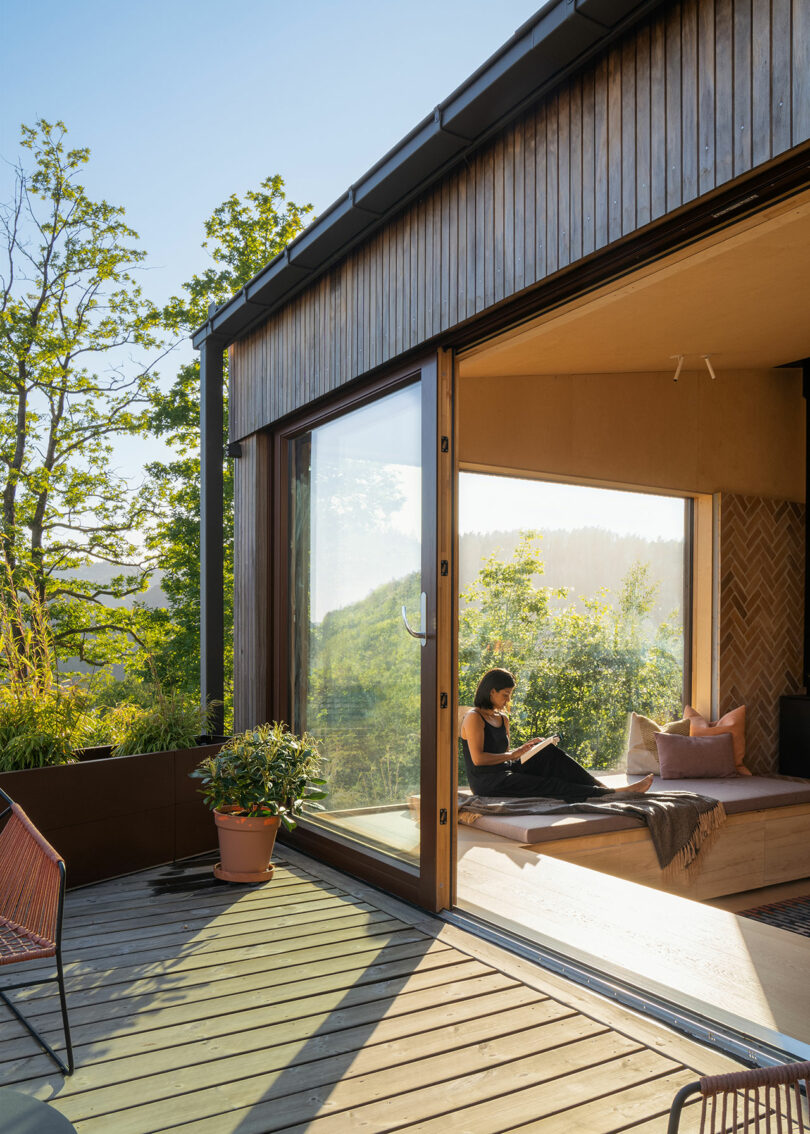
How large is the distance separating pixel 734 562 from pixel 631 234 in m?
5.04

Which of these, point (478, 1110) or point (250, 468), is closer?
point (478, 1110)

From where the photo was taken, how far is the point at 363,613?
4.43 metres

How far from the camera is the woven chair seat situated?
2.21 metres

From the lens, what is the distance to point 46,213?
1246cm

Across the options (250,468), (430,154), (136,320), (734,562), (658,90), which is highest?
(136,320)

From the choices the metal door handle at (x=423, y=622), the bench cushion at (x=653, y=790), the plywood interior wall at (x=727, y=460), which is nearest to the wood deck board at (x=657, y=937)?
the bench cushion at (x=653, y=790)

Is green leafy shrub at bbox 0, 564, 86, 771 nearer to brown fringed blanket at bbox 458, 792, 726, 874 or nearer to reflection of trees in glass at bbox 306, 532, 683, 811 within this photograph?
brown fringed blanket at bbox 458, 792, 726, 874

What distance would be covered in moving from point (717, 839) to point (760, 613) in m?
2.70

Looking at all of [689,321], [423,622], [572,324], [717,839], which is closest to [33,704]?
[423,622]

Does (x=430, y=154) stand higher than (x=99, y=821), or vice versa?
(x=430, y=154)

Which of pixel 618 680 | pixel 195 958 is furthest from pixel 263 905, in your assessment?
pixel 618 680

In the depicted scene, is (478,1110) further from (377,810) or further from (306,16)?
(306,16)

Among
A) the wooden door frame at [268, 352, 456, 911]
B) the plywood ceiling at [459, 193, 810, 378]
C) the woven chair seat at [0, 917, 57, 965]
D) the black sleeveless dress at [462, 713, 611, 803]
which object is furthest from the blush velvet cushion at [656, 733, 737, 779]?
the woven chair seat at [0, 917, 57, 965]

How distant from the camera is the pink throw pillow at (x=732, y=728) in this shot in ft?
21.8
